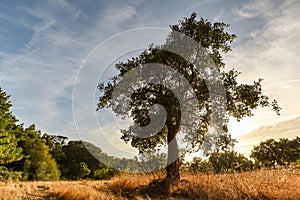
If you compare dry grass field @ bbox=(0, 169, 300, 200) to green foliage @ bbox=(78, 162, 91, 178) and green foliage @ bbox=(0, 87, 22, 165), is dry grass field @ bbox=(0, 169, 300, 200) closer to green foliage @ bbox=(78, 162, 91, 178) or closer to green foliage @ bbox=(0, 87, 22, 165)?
green foliage @ bbox=(0, 87, 22, 165)

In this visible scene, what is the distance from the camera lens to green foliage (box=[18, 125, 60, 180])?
46.6m

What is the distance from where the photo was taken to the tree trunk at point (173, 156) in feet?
42.1

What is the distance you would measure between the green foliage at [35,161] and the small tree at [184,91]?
3893 centimetres

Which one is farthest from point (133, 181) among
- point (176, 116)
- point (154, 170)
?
point (176, 116)

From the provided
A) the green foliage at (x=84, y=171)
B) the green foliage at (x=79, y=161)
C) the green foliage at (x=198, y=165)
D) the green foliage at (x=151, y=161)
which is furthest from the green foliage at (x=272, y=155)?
the green foliage at (x=79, y=161)

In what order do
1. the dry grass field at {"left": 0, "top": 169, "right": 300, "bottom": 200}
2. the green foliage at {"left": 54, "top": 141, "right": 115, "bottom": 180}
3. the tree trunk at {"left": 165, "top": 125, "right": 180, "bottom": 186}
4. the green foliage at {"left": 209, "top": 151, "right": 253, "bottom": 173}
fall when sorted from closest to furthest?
1. the dry grass field at {"left": 0, "top": 169, "right": 300, "bottom": 200}
2. the green foliage at {"left": 209, "top": 151, "right": 253, "bottom": 173}
3. the tree trunk at {"left": 165, "top": 125, "right": 180, "bottom": 186}
4. the green foliage at {"left": 54, "top": 141, "right": 115, "bottom": 180}

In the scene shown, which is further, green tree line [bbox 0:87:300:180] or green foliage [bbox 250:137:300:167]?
green tree line [bbox 0:87:300:180]

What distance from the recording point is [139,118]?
42.5 feet

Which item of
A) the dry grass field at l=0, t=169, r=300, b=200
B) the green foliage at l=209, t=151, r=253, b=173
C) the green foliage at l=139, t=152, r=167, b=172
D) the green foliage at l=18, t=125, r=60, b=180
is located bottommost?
the dry grass field at l=0, t=169, r=300, b=200

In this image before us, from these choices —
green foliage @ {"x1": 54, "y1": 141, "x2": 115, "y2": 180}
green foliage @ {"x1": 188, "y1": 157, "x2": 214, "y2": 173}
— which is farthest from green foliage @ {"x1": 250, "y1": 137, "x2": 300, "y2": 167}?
green foliage @ {"x1": 54, "y1": 141, "x2": 115, "y2": 180}

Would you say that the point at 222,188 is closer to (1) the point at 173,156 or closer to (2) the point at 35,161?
(1) the point at 173,156

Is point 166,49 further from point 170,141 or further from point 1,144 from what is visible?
point 1,144

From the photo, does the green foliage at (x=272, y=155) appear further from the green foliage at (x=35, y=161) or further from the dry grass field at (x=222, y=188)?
the green foliage at (x=35, y=161)

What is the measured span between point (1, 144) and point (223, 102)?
35.1 metres
